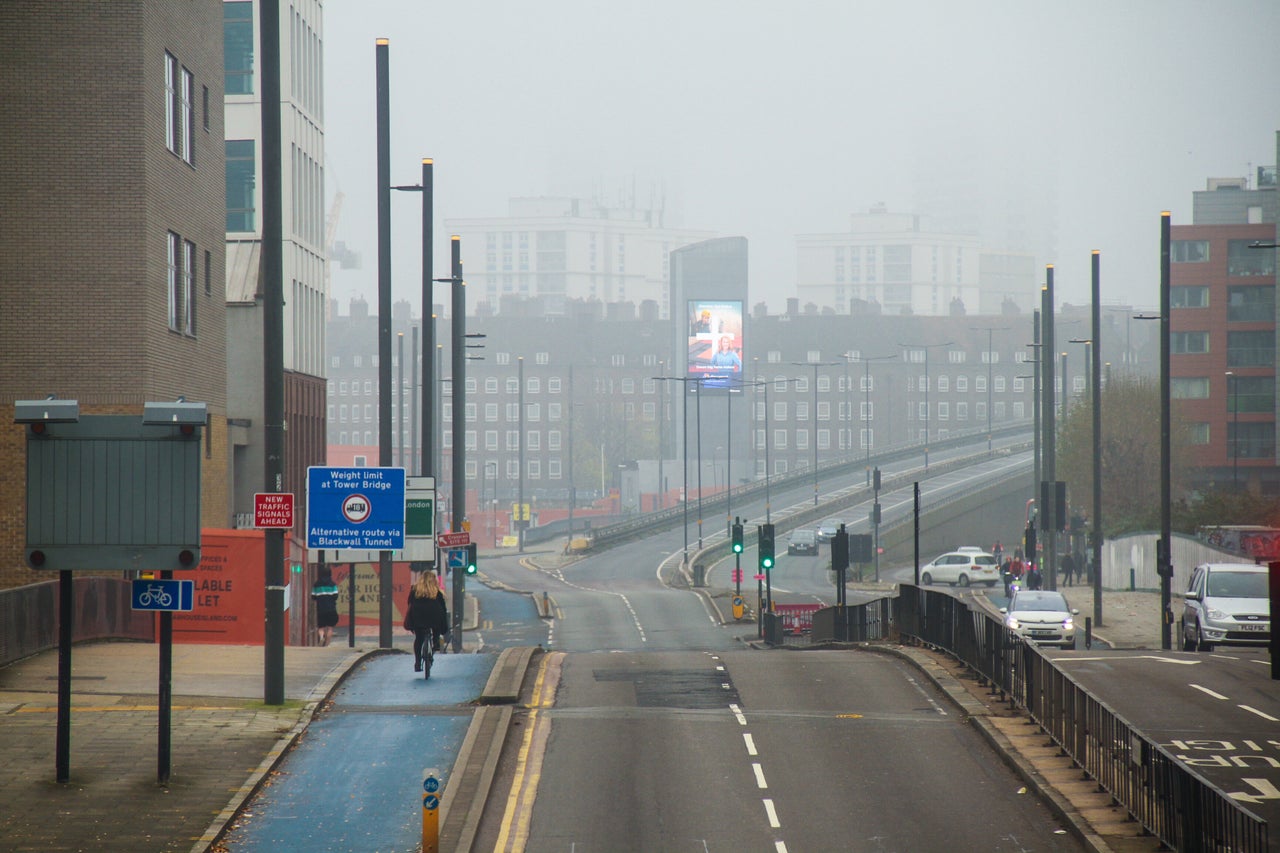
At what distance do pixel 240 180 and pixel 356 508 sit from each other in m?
37.6

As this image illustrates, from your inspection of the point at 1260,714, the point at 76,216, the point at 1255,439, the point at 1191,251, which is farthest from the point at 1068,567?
the point at 76,216

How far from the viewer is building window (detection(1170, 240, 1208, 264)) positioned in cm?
9644

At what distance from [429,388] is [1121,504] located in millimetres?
58393

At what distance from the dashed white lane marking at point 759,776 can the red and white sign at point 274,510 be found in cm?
667

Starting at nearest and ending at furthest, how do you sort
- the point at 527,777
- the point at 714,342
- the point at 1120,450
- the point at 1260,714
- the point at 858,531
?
1. the point at 527,777
2. the point at 1260,714
3. the point at 1120,450
4. the point at 858,531
5. the point at 714,342

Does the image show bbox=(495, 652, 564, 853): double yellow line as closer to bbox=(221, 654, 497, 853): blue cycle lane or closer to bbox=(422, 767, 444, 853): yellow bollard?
bbox=(221, 654, 497, 853): blue cycle lane

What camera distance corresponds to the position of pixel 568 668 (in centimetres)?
2589

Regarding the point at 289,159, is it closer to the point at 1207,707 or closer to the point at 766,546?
the point at 766,546

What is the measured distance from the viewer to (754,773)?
17.3 meters

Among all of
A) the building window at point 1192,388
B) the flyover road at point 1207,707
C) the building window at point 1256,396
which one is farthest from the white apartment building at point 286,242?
the building window at point 1256,396

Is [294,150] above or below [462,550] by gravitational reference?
above

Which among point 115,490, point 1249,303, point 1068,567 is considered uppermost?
point 1249,303

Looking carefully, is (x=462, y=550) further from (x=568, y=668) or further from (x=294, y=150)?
(x=294, y=150)

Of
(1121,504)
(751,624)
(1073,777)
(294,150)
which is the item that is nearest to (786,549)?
(1121,504)
